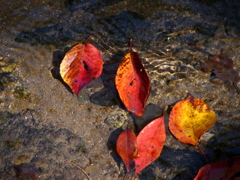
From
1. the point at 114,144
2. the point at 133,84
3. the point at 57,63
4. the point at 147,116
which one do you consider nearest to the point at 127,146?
the point at 114,144

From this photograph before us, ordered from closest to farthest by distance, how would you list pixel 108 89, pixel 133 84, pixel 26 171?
pixel 26 171, pixel 133 84, pixel 108 89

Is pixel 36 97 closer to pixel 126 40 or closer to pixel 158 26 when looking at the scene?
pixel 126 40

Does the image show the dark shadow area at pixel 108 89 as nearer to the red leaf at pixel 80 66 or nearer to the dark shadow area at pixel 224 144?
the red leaf at pixel 80 66

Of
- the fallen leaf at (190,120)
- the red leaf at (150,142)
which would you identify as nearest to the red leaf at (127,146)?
the red leaf at (150,142)

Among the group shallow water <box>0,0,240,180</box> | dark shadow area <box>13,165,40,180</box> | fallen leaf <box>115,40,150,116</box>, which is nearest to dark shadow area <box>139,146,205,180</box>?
shallow water <box>0,0,240,180</box>

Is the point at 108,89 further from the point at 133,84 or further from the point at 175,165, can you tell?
the point at 175,165
